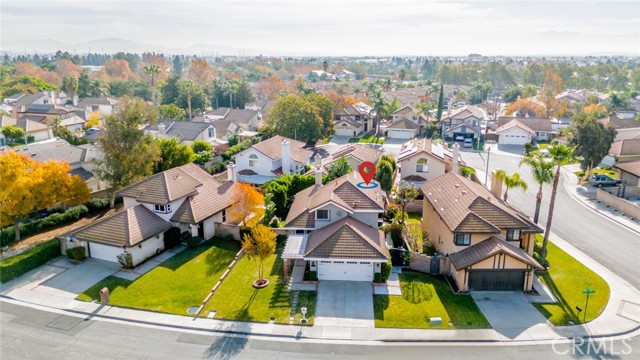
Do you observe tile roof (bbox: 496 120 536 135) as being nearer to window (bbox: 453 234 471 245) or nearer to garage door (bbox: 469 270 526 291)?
window (bbox: 453 234 471 245)

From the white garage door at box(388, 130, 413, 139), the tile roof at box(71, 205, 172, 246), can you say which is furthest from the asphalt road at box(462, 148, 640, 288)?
the tile roof at box(71, 205, 172, 246)

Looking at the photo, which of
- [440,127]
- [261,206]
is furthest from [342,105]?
[261,206]

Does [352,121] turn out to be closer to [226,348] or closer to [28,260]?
[28,260]

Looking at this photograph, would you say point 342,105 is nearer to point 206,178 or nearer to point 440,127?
point 440,127

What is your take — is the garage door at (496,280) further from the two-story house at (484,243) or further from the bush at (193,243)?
the bush at (193,243)

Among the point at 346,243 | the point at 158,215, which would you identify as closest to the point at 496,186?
the point at 346,243
